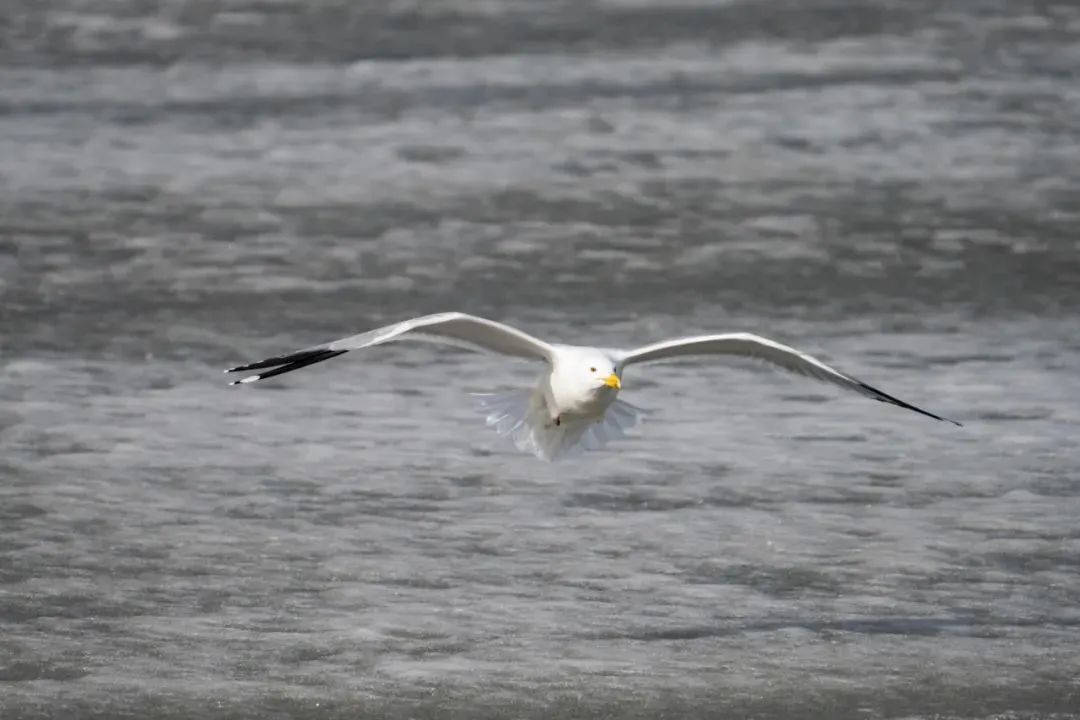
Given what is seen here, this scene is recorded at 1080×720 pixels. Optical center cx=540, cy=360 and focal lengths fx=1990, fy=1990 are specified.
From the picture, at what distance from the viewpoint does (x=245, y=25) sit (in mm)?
8727

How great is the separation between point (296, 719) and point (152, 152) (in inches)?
147

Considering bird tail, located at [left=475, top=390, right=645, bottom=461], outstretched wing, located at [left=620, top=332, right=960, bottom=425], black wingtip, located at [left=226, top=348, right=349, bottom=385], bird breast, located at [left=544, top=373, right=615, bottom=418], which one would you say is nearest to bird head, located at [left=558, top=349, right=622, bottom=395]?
bird breast, located at [left=544, top=373, right=615, bottom=418]

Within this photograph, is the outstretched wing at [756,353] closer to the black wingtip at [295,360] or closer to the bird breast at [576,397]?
the bird breast at [576,397]

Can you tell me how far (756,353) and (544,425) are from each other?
0.61 m

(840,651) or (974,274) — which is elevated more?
(974,274)

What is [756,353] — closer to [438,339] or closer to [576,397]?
[576,397]

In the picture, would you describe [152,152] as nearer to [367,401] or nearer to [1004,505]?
[367,401]

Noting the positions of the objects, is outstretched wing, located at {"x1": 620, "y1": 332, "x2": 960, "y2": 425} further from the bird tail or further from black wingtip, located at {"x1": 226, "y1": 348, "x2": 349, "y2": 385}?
black wingtip, located at {"x1": 226, "y1": 348, "x2": 349, "y2": 385}

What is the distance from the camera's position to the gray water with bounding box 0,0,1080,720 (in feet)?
15.9

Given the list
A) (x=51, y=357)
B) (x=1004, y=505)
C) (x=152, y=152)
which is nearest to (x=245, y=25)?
(x=152, y=152)

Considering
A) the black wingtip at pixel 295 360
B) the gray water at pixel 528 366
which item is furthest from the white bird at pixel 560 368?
the gray water at pixel 528 366

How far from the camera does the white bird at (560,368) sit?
5008 millimetres

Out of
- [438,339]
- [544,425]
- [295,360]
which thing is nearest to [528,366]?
[544,425]

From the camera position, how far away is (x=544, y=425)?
5.45 metres
